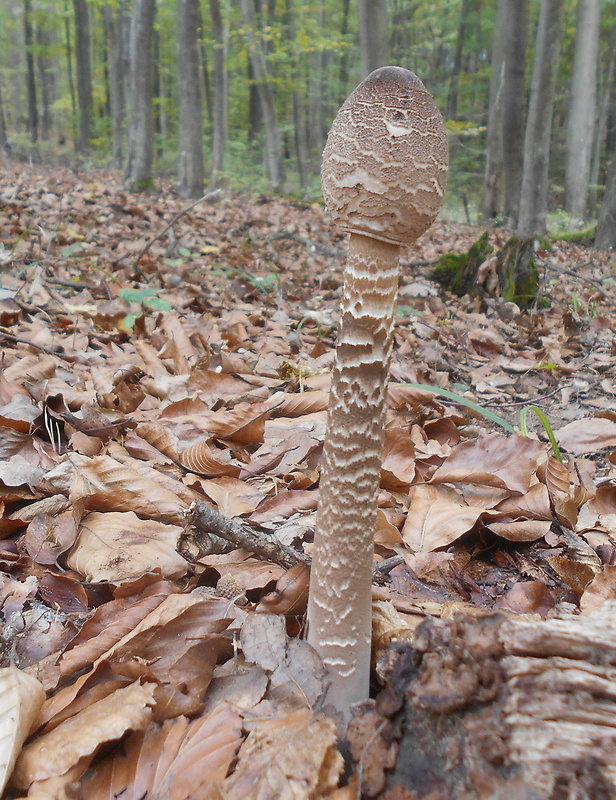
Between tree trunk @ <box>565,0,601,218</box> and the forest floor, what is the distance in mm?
15644

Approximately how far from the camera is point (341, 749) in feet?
5.06

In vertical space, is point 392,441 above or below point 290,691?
above

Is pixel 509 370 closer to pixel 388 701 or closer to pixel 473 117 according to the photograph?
pixel 388 701

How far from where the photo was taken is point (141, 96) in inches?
419

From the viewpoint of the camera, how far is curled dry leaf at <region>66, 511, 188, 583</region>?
206 centimetres

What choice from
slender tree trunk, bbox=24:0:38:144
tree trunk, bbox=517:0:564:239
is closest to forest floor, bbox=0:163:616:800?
tree trunk, bbox=517:0:564:239

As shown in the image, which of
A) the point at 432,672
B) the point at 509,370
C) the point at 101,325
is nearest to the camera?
the point at 432,672

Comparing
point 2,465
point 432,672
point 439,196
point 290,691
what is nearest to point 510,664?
point 432,672

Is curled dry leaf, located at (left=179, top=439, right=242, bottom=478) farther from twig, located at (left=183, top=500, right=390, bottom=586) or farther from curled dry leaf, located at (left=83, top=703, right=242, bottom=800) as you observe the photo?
curled dry leaf, located at (left=83, top=703, right=242, bottom=800)

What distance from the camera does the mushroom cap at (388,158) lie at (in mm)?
1312

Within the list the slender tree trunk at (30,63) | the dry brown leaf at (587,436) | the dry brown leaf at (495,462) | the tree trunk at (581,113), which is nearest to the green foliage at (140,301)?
the dry brown leaf at (495,462)

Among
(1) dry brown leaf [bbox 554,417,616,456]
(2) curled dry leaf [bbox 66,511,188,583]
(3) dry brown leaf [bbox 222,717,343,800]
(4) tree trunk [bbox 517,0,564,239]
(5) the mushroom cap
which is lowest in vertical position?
(1) dry brown leaf [bbox 554,417,616,456]

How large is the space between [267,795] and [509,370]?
4.07m

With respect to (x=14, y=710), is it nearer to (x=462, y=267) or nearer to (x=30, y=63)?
(x=462, y=267)
